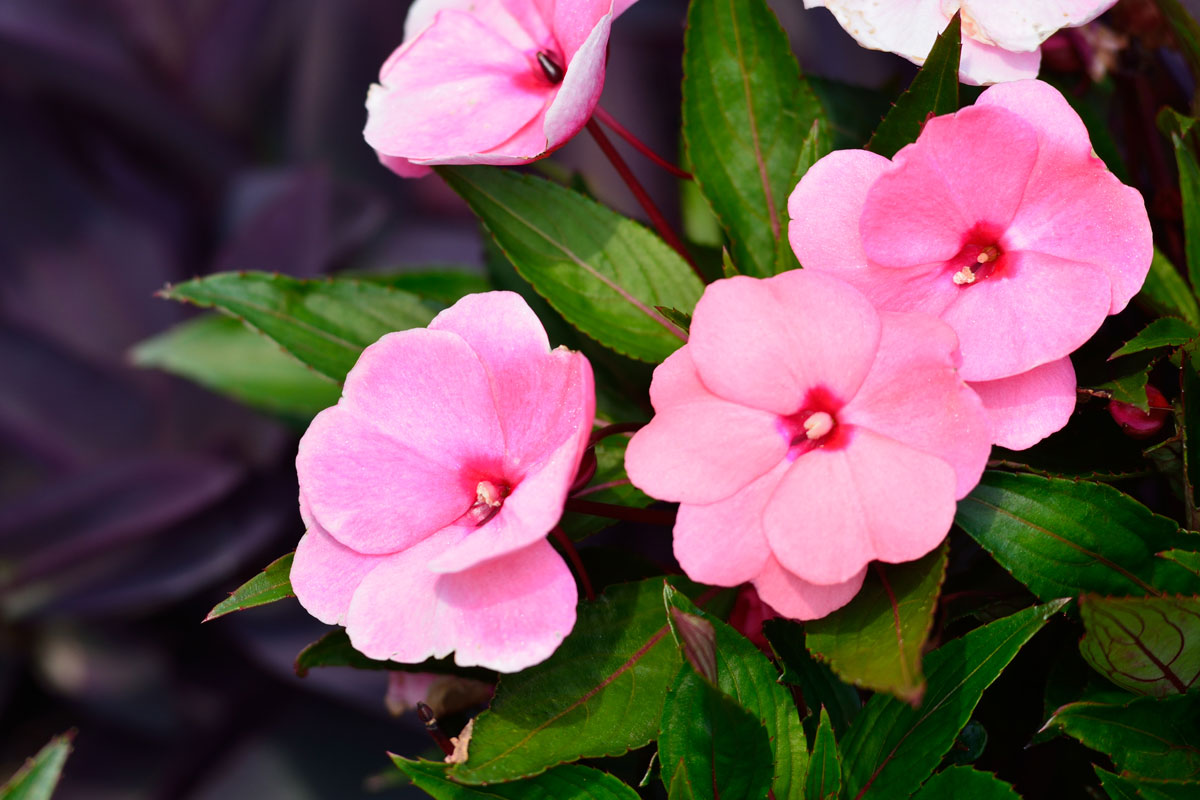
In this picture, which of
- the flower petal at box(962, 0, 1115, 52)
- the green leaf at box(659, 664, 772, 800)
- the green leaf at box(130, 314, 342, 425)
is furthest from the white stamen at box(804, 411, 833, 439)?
Result: the green leaf at box(130, 314, 342, 425)

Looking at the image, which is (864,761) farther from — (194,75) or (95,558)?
(194,75)

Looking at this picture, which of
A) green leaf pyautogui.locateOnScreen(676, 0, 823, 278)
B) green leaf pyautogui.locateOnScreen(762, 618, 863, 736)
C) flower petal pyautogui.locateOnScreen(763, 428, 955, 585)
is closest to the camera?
flower petal pyautogui.locateOnScreen(763, 428, 955, 585)

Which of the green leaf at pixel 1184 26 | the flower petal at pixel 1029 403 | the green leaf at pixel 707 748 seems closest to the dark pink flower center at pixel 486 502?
the green leaf at pixel 707 748

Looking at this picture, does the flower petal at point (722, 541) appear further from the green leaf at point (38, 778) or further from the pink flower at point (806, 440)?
the green leaf at point (38, 778)

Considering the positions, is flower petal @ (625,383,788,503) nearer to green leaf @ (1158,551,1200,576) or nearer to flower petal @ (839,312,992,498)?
flower petal @ (839,312,992,498)

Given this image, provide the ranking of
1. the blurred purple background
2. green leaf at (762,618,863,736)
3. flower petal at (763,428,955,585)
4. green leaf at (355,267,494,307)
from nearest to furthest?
flower petal at (763,428,955,585), green leaf at (762,618,863,736), green leaf at (355,267,494,307), the blurred purple background

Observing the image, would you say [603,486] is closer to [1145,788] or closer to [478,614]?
[478,614]

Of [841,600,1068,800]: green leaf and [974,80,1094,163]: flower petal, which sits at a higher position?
[974,80,1094,163]: flower petal

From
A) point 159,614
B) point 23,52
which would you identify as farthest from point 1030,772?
point 23,52

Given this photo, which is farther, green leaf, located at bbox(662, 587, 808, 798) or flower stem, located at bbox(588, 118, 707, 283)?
flower stem, located at bbox(588, 118, 707, 283)
